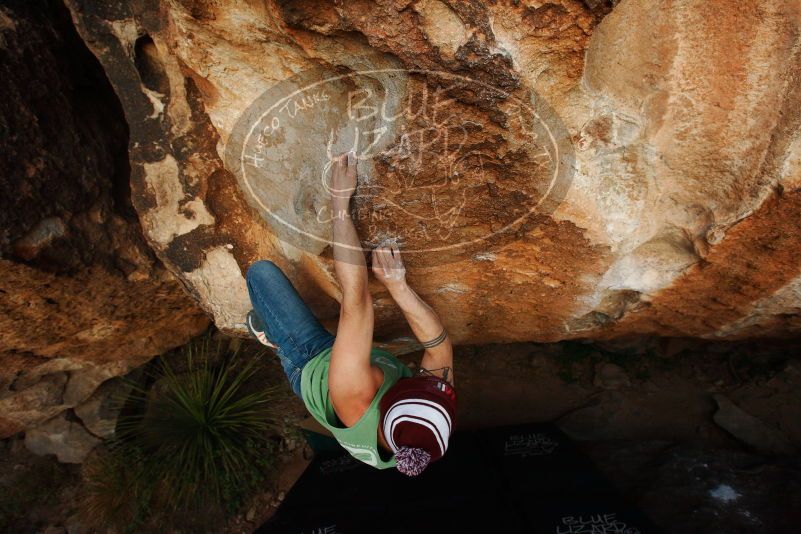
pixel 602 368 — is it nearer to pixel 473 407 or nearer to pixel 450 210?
pixel 473 407

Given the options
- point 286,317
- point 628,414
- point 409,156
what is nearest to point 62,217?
point 286,317

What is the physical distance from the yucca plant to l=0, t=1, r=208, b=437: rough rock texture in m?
0.52

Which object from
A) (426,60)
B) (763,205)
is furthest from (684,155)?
(426,60)

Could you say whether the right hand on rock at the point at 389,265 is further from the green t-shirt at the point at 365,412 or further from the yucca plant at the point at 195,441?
the yucca plant at the point at 195,441

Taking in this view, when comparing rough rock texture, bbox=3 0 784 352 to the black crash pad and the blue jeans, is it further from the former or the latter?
the black crash pad

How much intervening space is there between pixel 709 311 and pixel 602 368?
3.52 feet

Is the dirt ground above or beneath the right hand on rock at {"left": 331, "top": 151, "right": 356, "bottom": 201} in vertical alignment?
beneath

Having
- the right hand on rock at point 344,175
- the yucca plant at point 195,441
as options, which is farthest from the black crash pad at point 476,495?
the right hand on rock at point 344,175

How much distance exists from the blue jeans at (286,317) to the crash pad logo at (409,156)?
205 millimetres

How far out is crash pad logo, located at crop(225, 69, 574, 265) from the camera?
4.49ft

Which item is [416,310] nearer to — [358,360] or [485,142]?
[358,360]

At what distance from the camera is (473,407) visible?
295cm

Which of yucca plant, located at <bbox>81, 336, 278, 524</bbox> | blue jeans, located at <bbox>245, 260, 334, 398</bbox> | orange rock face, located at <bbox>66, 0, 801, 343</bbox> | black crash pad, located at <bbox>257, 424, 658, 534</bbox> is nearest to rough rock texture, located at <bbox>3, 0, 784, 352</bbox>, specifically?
orange rock face, located at <bbox>66, 0, 801, 343</bbox>

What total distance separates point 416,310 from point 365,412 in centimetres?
42
